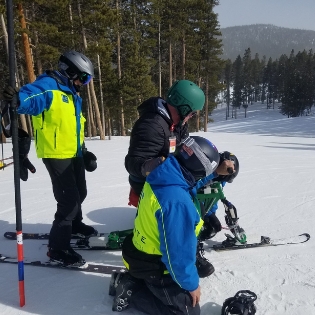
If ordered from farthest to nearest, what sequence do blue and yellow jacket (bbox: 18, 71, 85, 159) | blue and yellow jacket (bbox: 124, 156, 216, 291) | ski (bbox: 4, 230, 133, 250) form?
ski (bbox: 4, 230, 133, 250) → blue and yellow jacket (bbox: 18, 71, 85, 159) → blue and yellow jacket (bbox: 124, 156, 216, 291)

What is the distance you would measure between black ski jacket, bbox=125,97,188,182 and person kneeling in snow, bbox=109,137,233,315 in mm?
601

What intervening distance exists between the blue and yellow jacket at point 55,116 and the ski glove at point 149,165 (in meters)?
0.80

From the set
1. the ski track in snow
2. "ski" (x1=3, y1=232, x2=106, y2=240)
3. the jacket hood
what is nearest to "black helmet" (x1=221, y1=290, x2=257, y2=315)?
the ski track in snow

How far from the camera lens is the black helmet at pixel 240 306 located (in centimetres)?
229

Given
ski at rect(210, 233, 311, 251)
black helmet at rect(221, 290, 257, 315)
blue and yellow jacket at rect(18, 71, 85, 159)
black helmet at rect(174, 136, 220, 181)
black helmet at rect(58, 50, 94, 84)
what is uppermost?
black helmet at rect(58, 50, 94, 84)

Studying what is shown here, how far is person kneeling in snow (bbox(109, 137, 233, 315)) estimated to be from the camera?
6.86 ft

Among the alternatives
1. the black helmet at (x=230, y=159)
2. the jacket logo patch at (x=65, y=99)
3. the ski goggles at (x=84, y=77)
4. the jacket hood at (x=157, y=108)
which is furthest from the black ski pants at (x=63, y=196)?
the black helmet at (x=230, y=159)

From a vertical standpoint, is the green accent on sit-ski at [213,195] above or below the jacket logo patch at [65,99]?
below

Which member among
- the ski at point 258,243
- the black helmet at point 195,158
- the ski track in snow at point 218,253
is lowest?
the ski track in snow at point 218,253

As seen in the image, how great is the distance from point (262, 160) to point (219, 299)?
A: 7048 mm

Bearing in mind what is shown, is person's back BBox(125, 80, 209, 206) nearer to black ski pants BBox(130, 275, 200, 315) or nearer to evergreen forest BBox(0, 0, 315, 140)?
black ski pants BBox(130, 275, 200, 315)

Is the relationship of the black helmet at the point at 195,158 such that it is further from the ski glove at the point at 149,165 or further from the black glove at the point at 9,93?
the black glove at the point at 9,93

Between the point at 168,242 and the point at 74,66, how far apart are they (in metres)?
1.90

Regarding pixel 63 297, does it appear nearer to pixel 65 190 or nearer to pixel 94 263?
pixel 94 263
